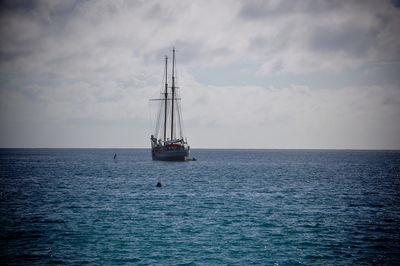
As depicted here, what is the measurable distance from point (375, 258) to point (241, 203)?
15862 millimetres

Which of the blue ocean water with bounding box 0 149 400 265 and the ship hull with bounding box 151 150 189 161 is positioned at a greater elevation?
the ship hull with bounding box 151 150 189 161

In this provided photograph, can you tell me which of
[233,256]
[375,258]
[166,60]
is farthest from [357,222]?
[166,60]

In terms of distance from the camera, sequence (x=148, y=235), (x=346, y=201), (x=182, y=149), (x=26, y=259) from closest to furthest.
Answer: (x=26, y=259) < (x=148, y=235) < (x=346, y=201) < (x=182, y=149)

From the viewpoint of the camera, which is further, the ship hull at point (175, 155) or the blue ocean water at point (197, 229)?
the ship hull at point (175, 155)

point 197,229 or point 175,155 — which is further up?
point 175,155

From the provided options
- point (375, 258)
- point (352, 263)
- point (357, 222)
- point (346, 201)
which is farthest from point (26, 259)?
point (346, 201)

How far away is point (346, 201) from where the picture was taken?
34406 millimetres

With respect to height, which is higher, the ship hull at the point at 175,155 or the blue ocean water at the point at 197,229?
the ship hull at the point at 175,155

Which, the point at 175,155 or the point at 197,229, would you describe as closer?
the point at 197,229

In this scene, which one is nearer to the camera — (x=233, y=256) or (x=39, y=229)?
(x=233, y=256)

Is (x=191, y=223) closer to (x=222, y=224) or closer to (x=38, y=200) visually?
(x=222, y=224)

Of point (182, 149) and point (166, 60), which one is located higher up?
point (166, 60)

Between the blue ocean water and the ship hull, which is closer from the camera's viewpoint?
the blue ocean water

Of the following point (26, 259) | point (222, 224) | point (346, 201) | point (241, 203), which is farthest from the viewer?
point (346, 201)
